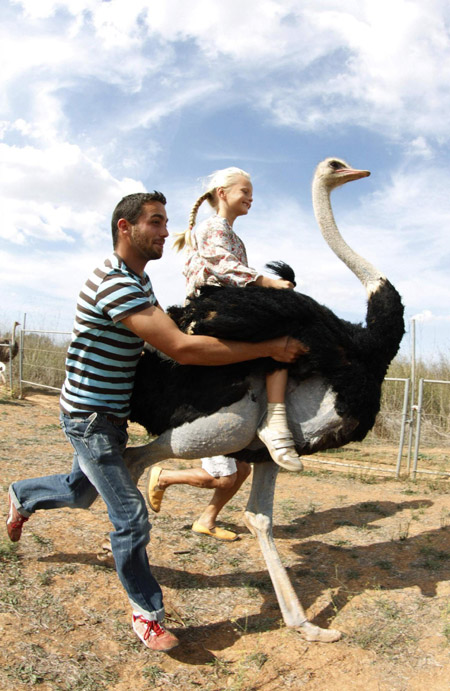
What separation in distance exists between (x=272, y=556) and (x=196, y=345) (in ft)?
4.03

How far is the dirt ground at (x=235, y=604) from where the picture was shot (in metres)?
2.58

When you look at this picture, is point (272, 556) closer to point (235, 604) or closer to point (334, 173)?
point (235, 604)

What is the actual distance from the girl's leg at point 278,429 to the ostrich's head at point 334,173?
1.53m

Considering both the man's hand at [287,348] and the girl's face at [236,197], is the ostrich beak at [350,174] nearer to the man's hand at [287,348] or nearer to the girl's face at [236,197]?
the girl's face at [236,197]

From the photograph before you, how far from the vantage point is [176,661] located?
106 inches

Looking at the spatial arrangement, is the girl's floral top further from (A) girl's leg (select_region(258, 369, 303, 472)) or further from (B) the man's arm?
(A) girl's leg (select_region(258, 369, 303, 472))

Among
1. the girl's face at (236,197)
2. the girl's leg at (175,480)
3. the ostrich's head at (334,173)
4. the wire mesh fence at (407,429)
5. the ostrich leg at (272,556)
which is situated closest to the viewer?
the ostrich leg at (272,556)

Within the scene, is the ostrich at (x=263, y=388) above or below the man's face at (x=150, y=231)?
below

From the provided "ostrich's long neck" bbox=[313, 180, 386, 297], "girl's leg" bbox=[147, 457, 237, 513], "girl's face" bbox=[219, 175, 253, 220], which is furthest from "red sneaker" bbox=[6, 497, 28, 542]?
"ostrich's long neck" bbox=[313, 180, 386, 297]

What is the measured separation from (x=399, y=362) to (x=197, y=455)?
38.0 feet

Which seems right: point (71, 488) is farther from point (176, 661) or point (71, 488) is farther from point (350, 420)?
point (350, 420)

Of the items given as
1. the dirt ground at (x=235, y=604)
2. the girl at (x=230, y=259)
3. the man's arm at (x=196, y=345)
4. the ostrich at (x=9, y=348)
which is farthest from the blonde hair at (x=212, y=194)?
the ostrich at (x=9, y=348)

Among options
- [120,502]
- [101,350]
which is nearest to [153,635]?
[120,502]

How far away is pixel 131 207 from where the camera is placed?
2824mm
